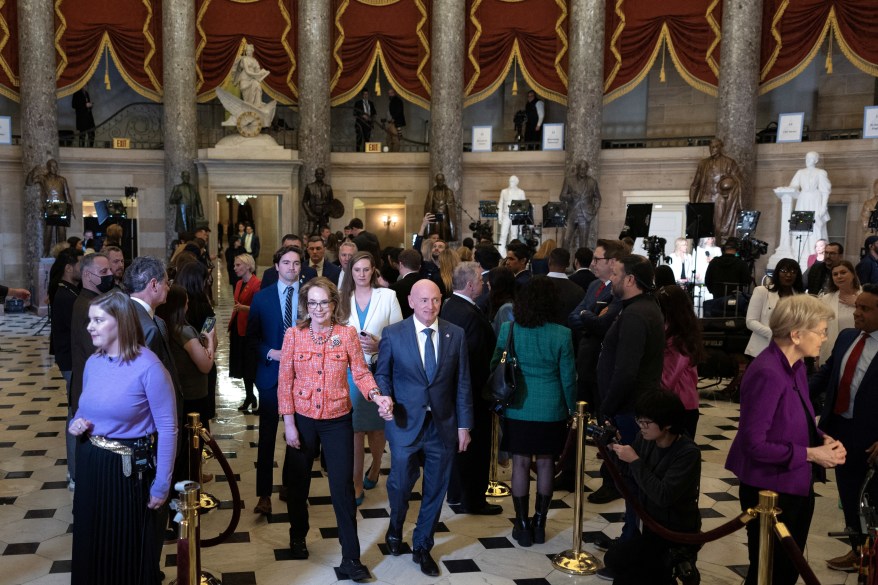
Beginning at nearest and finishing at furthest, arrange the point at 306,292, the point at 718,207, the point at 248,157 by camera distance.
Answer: the point at 306,292, the point at 718,207, the point at 248,157

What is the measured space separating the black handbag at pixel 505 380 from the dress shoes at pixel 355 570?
1141mm

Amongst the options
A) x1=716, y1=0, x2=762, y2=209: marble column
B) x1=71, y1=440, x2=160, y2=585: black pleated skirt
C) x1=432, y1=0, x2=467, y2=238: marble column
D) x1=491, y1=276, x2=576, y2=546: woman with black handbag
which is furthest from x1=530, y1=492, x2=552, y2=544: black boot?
x1=432, y1=0, x2=467, y2=238: marble column

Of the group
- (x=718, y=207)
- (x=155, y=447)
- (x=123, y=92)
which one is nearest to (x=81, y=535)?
(x=155, y=447)

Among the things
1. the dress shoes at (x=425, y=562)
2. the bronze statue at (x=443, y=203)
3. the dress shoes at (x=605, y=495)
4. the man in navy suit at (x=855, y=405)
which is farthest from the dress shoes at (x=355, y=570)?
the bronze statue at (x=443, y=203)

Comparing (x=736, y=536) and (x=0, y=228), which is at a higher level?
(x=0, y=228)

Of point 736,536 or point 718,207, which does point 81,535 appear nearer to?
point 736,536

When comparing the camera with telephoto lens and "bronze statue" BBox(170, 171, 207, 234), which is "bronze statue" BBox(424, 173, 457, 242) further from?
the camera with telephoto lens

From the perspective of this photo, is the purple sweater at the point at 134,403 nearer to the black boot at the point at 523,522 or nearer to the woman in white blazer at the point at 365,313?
the woman in white blazer at the point at 365,313

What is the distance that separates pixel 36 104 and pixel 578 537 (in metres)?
15.5

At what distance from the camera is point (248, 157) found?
17.0 metres

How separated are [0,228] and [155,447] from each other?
16.4m

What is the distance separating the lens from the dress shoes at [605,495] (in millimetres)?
5578

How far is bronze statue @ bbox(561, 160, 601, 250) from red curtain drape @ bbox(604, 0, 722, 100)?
2221 millimetres

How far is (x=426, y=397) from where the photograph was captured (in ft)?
14.1
